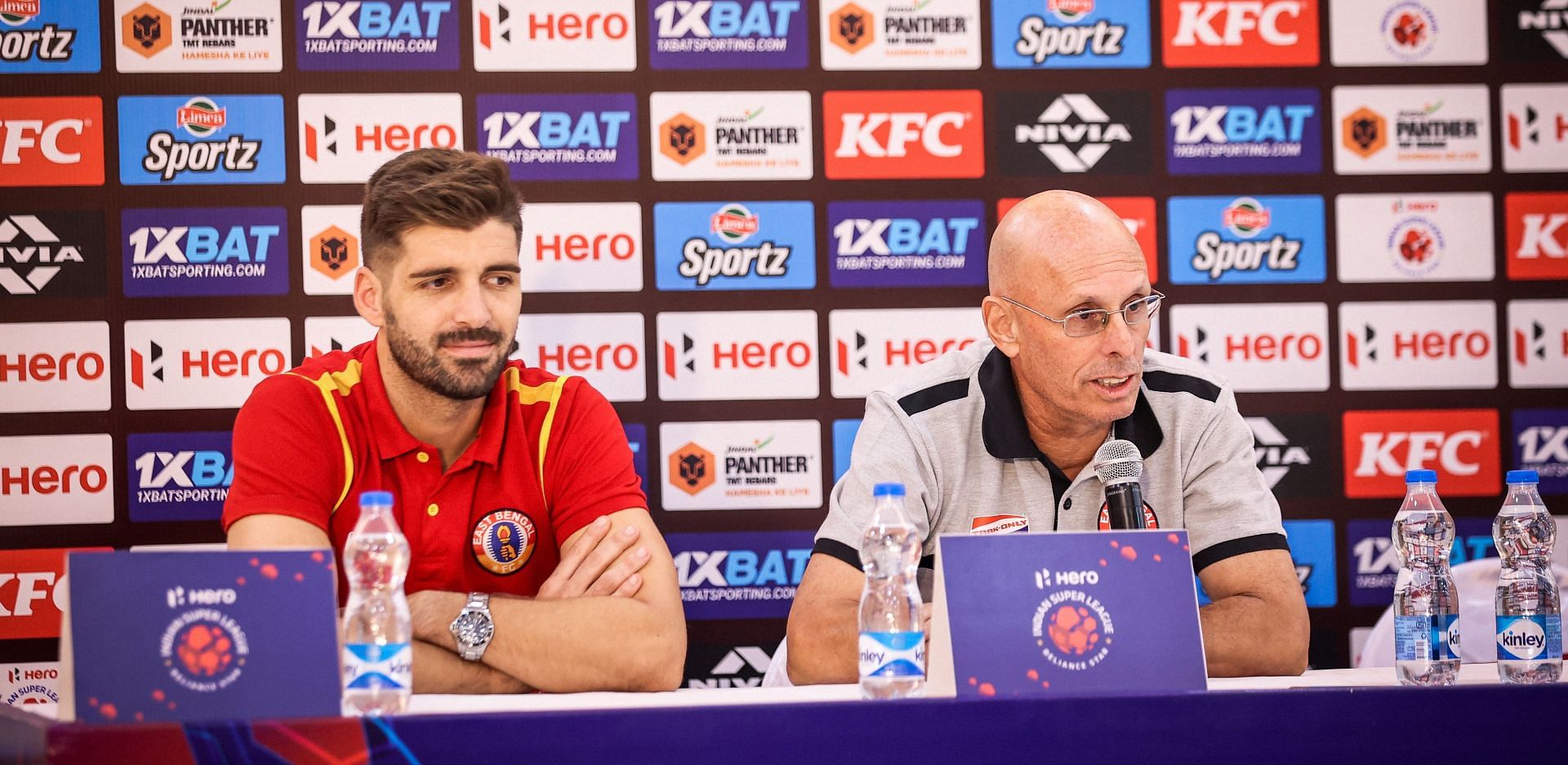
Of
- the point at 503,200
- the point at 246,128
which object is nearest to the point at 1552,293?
the point at 503,200

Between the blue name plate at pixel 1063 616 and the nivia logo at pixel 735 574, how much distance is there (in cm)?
163

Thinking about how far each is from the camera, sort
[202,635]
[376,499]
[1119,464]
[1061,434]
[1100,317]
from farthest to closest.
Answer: [1061,434] < [1100,317] < [1119,464] < [376,499] < [202,635]

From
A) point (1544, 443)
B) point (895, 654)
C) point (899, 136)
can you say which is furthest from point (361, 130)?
point (1544, 443)

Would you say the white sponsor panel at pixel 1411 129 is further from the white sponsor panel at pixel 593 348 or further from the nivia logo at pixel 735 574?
the white sponsor panel at pixel 593 348

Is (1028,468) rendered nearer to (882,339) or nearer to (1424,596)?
(1424,596)

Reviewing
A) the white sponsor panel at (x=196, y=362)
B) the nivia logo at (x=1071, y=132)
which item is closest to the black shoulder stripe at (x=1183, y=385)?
the nivia logo at (x=1071, y=132)

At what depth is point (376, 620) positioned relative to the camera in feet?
4.60

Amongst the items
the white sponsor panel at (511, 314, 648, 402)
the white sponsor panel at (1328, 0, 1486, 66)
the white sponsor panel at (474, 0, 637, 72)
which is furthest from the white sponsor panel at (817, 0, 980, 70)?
the white sponsor panel at (1328, 0, 1486, 66)

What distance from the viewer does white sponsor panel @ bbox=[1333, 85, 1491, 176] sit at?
122 inches

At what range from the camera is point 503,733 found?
1.16 m

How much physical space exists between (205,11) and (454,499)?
163 cm

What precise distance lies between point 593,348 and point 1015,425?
4.11 feet

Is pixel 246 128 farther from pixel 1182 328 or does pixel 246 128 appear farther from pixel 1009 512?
pixel 1182 328

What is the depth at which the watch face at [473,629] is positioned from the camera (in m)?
1.78
